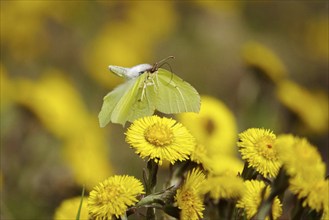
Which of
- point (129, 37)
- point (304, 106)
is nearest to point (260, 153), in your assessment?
point (304, 106)

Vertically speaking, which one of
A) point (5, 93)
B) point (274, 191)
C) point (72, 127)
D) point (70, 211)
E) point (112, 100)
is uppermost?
point (274, 191)

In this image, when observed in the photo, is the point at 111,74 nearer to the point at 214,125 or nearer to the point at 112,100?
the point at 214,125

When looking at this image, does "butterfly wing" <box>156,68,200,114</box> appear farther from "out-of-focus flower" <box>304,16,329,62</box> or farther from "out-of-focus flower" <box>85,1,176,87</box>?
"out-of-focus flower" <box>304,16,329,62</box>

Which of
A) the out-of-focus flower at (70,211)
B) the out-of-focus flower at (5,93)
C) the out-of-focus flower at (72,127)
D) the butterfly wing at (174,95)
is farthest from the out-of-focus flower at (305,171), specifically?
the out-of-focus flower at (5,93)

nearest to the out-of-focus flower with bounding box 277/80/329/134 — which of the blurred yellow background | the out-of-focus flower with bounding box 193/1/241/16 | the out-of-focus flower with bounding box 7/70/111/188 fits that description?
the blurred yellow background

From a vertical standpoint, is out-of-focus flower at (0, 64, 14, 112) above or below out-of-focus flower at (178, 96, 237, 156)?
below

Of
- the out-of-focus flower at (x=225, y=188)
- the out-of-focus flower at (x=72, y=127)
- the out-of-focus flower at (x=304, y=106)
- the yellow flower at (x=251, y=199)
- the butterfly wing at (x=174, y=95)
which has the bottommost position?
the out-of-focus flower at (x=72, y=127)

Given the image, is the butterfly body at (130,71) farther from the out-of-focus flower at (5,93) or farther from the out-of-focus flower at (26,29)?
the out-of-focus flower at (26,29)
